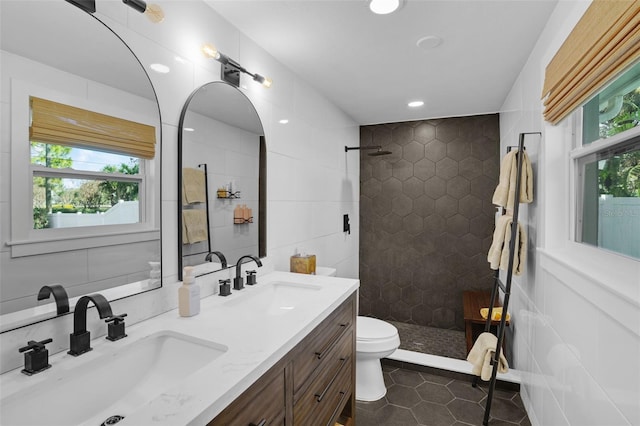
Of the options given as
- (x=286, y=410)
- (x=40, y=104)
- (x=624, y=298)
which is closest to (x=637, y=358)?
(x=624, y=298)

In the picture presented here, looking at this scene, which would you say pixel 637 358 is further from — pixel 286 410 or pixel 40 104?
pixel 40 104

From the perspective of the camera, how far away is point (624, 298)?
36.5 inches

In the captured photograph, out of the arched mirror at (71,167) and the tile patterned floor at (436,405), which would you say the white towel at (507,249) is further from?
the arched mirror at (71,167)

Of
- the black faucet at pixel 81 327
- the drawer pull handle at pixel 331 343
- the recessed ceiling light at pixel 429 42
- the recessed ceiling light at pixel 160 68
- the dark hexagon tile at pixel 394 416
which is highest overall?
the recessed ceiling light at pixel 429 42

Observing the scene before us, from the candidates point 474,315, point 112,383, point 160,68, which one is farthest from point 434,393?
point 160,68

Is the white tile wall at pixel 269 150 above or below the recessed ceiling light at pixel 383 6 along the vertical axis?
below

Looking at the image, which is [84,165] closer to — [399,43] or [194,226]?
[194,226]

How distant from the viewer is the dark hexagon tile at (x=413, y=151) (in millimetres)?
3674

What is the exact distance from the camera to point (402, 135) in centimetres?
374

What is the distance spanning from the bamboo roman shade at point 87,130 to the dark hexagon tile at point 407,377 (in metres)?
2.30

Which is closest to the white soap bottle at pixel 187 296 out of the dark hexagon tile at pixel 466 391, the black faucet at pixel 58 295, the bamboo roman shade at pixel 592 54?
the black faucet at pixel 58 295

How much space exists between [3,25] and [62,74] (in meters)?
0.16

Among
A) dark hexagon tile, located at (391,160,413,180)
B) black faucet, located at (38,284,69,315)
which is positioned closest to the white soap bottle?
black faucet, located at (38,284,69,315)

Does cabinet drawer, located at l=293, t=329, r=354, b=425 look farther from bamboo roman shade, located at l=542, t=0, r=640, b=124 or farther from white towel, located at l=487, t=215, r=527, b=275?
bamboo roman shade, located at l=542, t=0, r=640, b=124
